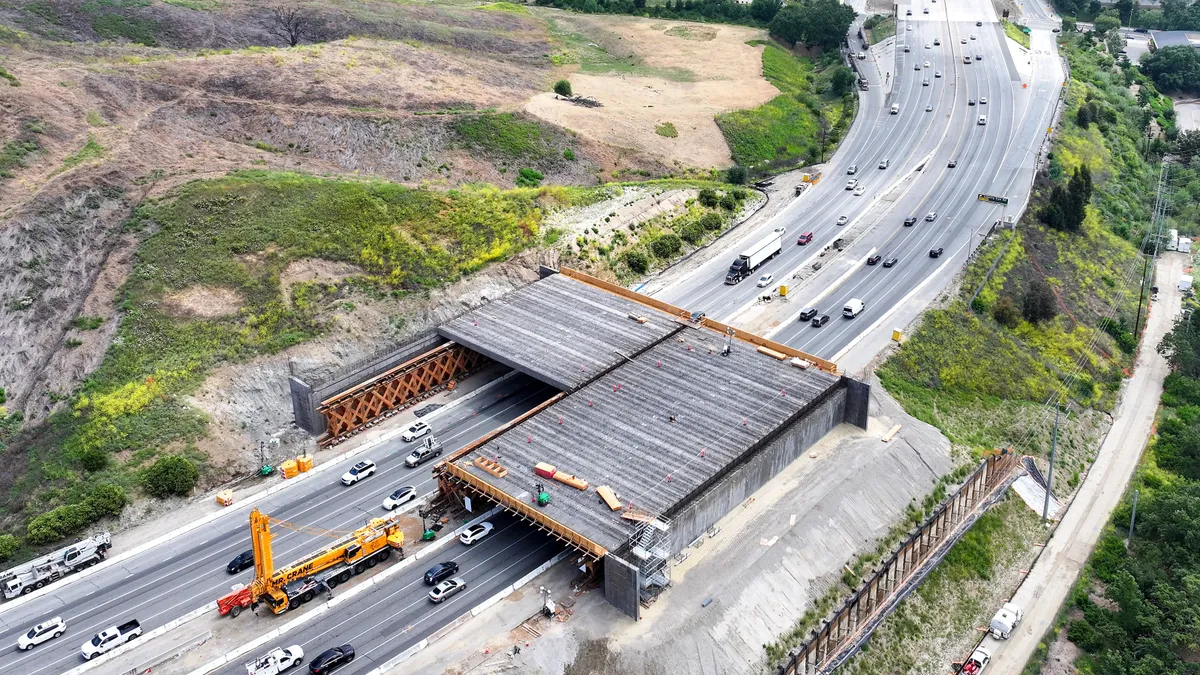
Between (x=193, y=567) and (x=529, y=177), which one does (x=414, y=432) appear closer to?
(x=193, y=567)

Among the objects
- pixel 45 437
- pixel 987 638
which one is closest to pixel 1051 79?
pixel 987 638

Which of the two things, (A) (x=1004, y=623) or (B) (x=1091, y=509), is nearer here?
(A) (x=1004, y=623)

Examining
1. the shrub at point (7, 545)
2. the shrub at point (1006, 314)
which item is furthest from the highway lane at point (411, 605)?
the shrub at point (1006, 314)

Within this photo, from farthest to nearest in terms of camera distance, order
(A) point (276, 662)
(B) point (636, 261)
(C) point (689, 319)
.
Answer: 1. (B) point (636, 261)
2. (C) point (689, 319)
3. (A) point (276, 662)

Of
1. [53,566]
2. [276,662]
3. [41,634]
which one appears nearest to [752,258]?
[276,662]

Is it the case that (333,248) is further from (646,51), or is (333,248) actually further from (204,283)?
(646,51)

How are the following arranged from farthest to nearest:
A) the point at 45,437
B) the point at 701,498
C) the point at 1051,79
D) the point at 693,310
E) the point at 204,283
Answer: the point at 1051,79 → the point at 693,310 → the point at 204,283 → the point at 45,437 → the point at 701,498

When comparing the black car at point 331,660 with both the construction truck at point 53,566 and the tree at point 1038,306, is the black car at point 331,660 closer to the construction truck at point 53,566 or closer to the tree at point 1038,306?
the construction truck at point 53,566
